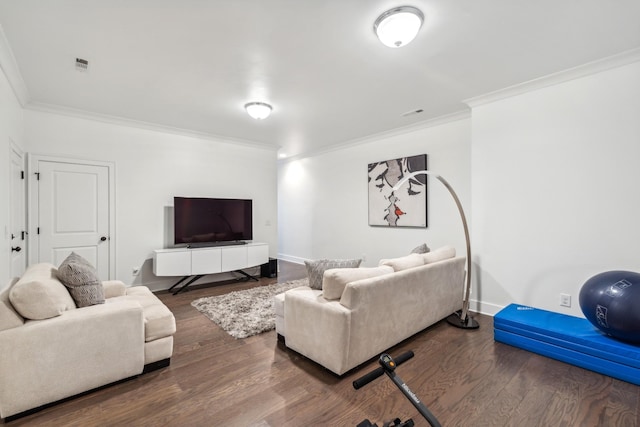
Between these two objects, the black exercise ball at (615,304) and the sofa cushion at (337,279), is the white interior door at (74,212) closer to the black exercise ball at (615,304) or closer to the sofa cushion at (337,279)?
the sofa cushion at (337,279)

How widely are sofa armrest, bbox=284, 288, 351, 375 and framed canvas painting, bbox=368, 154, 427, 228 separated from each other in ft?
8.59

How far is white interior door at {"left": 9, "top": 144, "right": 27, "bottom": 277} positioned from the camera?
3127 millimetres

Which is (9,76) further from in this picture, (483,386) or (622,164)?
(622,164)

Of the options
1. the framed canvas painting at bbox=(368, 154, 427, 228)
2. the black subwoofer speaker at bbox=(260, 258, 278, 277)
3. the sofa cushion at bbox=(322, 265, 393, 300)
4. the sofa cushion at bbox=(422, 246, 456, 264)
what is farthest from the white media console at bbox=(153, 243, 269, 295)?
the sofa cushion at bbox=(422, 246, 456, 264)

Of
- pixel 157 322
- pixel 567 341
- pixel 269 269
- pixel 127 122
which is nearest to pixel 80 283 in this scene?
pixel 157 322

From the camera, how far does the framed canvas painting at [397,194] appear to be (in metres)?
4.54

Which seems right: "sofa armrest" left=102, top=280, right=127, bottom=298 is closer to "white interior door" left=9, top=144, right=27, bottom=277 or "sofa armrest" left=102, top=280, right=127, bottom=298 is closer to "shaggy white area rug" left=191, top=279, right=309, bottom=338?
"shaggy white area rug" left=191, top=279, right=309, bottom=338

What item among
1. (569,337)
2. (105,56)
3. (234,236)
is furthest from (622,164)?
(234,236)

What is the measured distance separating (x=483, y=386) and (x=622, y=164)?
7.78ft

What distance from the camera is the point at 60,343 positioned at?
1.89m

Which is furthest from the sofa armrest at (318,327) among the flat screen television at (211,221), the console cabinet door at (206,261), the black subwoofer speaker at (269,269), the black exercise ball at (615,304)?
the black subwoofer speaker at (269,269)

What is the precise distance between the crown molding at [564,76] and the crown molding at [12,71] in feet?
14.9

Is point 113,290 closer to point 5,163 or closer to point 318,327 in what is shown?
point 5,163

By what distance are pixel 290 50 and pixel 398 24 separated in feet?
3.00
